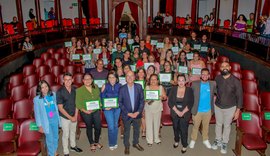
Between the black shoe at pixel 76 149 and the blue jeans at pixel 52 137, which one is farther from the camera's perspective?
the black shoe at pixel 76 149

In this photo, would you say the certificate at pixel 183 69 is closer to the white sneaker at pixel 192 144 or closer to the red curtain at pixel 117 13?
the white sneaker at pixel 192 144

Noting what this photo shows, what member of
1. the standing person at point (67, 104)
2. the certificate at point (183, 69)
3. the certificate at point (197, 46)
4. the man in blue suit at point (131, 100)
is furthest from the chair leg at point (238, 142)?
the certificate at point (197, 46)

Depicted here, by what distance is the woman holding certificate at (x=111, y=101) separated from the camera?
16.0 ft

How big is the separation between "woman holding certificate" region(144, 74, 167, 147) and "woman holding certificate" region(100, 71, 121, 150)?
1.84 ft

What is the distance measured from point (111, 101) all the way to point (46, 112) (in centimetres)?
112

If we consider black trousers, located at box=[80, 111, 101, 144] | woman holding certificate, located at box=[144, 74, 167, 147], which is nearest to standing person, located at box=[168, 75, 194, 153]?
woman holding certificate, located at box=[144, 74, 167, 147]

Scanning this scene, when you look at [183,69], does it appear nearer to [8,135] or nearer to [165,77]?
[165,77]

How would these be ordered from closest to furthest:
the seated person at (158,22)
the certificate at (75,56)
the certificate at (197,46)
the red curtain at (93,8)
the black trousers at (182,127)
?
the black trousers at (182,127) < the certificate at (75,56) < the certificate at (197,46) < the seated person at (158,22) < the red curtain at (93,8)

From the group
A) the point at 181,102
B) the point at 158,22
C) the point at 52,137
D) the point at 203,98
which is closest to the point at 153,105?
the point at 181,102

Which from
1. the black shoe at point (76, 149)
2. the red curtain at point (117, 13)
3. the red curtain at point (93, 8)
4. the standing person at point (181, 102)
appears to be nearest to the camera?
the standing person at point (181, 102)

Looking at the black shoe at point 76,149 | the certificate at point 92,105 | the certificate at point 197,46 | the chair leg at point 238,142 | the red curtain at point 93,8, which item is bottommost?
the black shoe at point 76,149

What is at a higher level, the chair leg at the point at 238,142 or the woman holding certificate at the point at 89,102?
the woman holding certificate at the point at 89,102

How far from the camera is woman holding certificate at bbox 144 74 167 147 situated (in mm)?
4984

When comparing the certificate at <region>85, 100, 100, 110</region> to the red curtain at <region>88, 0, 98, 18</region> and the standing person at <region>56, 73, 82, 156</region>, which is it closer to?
the standing person at <region>56, 73, 82, 156</region>
